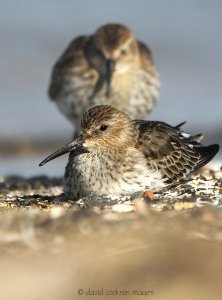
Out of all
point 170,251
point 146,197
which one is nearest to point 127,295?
point 170,251

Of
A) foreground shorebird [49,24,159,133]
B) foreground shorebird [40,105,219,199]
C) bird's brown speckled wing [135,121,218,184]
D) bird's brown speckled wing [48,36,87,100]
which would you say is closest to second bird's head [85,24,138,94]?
foreground shorebird [49,24,159,133]

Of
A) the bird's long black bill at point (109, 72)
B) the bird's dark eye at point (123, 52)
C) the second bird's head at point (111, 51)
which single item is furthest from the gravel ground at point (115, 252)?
the bird's dark eye at point (123, 52)

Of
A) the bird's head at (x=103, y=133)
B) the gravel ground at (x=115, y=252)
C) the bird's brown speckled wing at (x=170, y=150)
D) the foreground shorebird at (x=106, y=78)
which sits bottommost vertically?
the gravel ground at (x=115, y=252)

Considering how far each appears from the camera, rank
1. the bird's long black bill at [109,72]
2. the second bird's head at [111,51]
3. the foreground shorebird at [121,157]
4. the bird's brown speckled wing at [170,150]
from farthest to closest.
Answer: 1. the second bird's head at [111,51]
2. the bird's long black bill at [109,72]
3. the bird's brown speckled wing at [170,150]
4. the foreground shorebird at [121,157]

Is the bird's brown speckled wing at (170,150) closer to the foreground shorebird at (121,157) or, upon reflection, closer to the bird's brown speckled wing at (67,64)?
the foreground shorebird at (121,157)

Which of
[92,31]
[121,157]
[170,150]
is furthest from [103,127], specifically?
[92,31]

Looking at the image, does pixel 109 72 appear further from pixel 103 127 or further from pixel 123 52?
pixel 103 127

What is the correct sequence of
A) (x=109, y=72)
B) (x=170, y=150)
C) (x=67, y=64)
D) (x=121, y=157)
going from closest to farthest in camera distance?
(x=121, y=157) < (x=170, y=150) < (x=109, y=72) < (x=67, y=64)

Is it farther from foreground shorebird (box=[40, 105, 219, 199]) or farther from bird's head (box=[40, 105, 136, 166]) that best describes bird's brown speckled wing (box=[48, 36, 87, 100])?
bird's head (box=[40, 105, 136, 166])
